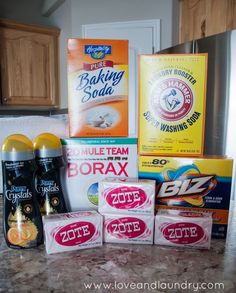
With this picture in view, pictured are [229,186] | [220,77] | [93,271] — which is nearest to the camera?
[93,271]

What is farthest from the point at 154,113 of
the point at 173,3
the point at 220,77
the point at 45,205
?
the point at 173,3

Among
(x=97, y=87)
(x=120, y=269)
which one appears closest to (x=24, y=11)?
(x=97, y=87)

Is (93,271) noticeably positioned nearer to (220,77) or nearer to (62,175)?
(62,175)

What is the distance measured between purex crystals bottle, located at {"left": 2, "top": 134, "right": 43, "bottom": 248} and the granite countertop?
3 cm

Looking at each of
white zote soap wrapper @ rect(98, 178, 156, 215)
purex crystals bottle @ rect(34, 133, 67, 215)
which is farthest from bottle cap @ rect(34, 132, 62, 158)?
white zote soap wrapper @ rect(98, 178, 156, 215)

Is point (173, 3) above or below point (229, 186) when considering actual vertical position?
above

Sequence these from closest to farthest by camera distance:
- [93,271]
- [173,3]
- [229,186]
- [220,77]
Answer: [93,271] → [229,186] → [220,77] → [173,3]

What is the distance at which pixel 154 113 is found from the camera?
0.56 m

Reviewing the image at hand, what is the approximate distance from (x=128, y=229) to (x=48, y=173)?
0.20 m

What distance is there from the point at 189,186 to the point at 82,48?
394 mm

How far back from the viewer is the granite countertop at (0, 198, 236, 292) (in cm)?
38

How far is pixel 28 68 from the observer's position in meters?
2.42

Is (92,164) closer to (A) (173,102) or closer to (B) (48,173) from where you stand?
(B) (48,173)

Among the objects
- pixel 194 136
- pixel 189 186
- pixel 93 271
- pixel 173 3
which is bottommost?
pixel 93 271
